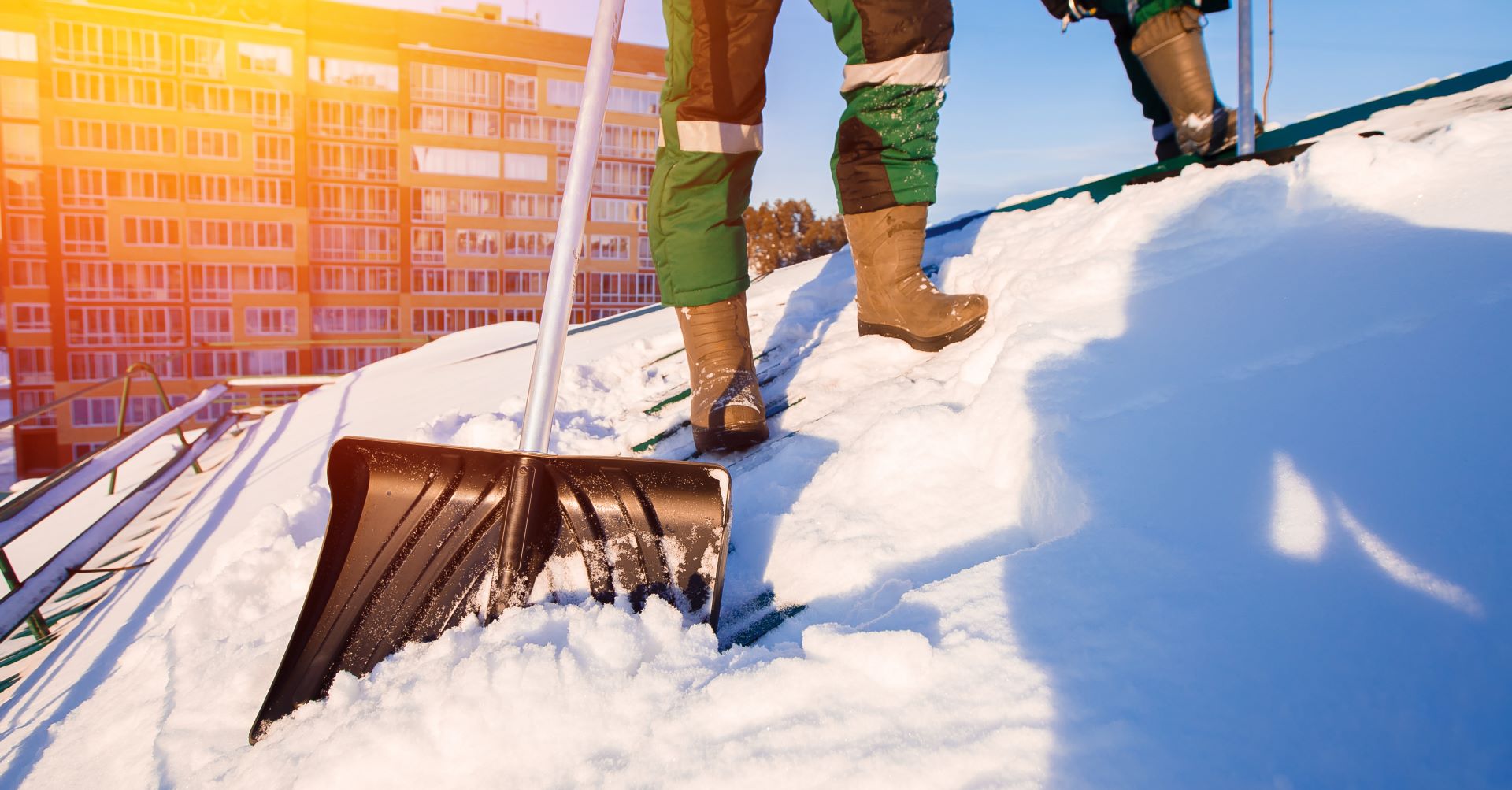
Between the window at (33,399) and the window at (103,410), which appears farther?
the window at (103,410)

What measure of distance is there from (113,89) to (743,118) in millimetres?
38970

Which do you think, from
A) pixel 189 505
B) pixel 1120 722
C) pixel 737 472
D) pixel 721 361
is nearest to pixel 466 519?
pixel 737 472

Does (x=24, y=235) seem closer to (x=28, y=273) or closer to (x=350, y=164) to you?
(x=28, y=273)

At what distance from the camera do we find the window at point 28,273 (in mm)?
27844

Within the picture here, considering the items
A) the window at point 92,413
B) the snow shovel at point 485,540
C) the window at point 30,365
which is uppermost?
the snow shovel at point 485,540

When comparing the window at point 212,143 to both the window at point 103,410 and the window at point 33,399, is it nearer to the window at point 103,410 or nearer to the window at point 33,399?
the window at point 103,410

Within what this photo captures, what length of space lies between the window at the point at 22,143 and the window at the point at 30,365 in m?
7.61

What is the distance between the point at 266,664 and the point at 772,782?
0.68 m

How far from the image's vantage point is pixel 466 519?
0.90m

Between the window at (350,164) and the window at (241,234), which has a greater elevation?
the window at (350,164)

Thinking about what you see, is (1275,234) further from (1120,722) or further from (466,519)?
(466,519)

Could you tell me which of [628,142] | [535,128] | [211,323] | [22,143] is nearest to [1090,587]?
[535,128]

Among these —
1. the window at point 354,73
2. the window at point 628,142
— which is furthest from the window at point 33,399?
the window at point 628,142

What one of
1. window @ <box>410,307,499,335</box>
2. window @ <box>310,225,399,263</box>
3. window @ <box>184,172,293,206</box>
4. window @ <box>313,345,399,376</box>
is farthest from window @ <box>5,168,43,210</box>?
window @ <box>410,307,499,335</box>
